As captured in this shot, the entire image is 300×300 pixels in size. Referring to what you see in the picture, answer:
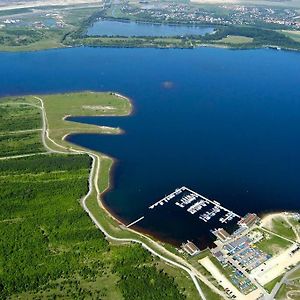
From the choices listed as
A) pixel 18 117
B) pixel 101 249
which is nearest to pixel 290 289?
pixel 101 249

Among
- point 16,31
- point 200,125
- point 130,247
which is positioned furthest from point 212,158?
point 16,31

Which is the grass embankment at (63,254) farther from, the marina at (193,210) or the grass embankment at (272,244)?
the grass embankment at (272,244)

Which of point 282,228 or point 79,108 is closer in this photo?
point 282,228

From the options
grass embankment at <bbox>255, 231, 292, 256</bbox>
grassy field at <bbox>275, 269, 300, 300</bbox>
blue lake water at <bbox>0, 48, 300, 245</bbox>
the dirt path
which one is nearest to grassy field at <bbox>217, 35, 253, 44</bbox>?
blue lake water at <bbox>0, 48, 300, 245</bbox>

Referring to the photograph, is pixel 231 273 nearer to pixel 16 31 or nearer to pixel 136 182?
pixel 136 182

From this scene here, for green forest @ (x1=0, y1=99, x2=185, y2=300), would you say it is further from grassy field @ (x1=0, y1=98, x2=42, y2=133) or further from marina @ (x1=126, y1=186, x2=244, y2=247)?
grassy field @ (x1=0, y1=98, x2=42, y2=133)

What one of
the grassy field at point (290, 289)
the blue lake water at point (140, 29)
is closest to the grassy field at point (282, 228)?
the grassy field at point (290, 289)

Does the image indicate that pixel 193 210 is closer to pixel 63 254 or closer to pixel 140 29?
pixel 63 254
